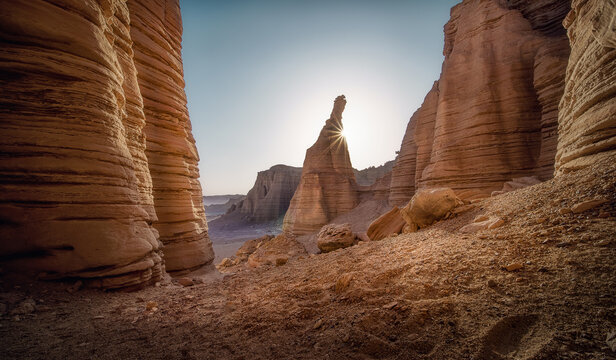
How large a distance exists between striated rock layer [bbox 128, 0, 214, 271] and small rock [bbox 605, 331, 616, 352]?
832 cm

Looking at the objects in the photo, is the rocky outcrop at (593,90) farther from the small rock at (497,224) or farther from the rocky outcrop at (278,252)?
the rocky outcrop at (278,252)

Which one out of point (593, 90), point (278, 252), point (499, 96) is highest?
point (499, 96)

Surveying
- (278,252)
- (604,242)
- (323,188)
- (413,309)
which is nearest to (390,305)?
(413,309)

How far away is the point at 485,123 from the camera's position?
1005cm

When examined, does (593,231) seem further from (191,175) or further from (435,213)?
(191,175)

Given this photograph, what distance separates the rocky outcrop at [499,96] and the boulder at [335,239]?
4.48 meters

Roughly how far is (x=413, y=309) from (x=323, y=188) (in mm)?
19885

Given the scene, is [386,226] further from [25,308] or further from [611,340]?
[25,308]

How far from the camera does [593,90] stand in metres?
3.61

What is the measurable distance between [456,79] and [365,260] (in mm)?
12353

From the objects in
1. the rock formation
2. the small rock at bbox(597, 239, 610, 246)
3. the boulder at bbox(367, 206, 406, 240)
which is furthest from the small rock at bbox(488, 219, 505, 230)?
the rock formation

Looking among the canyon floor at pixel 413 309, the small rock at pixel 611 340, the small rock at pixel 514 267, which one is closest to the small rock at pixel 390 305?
the canyon floor at pixel 413 309

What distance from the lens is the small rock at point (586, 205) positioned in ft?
6.92

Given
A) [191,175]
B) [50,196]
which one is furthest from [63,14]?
[191,175]
